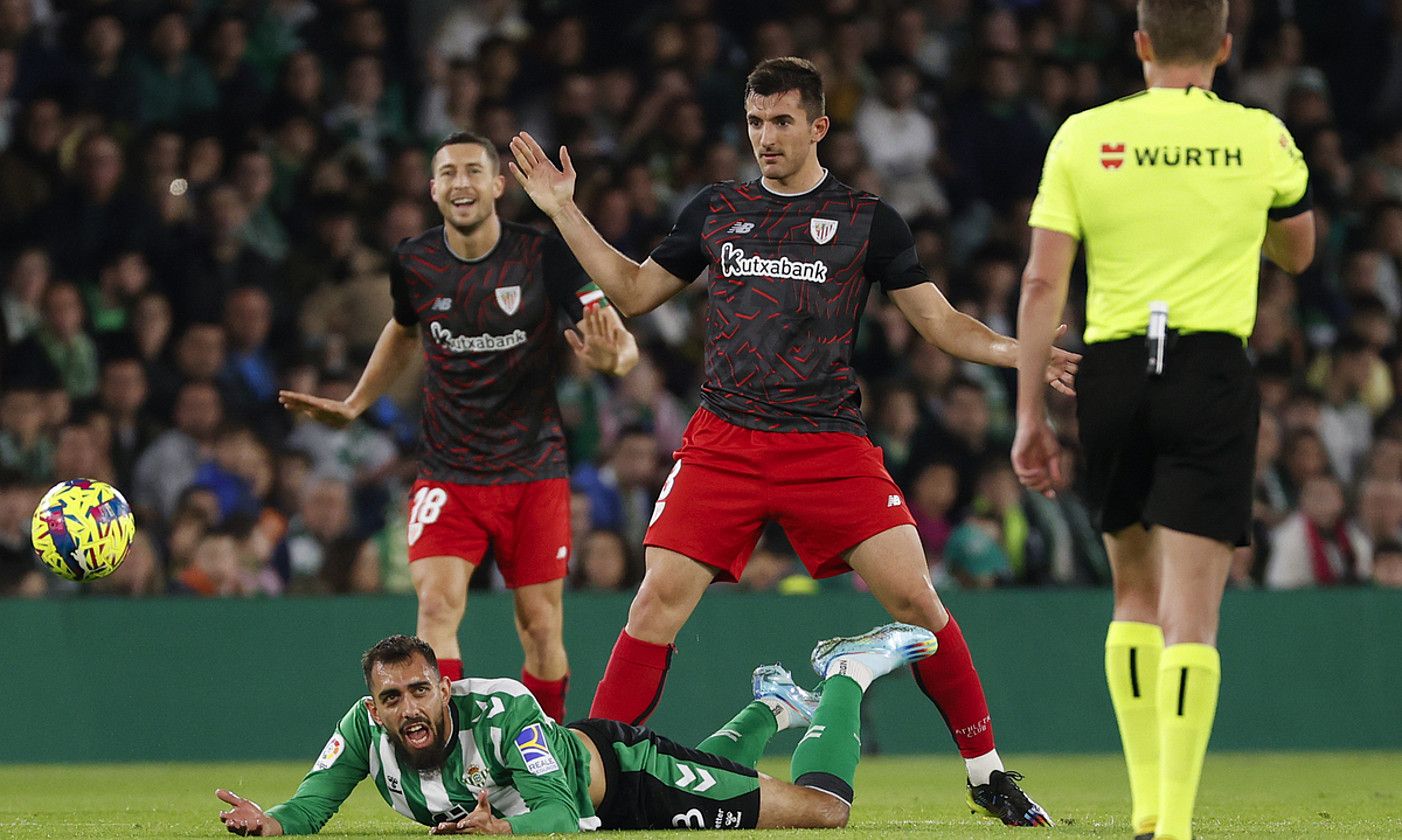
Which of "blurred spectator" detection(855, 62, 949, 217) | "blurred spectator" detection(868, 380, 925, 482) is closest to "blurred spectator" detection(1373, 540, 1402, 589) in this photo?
"blurred spectator" detection(868, 380, 925, 482)

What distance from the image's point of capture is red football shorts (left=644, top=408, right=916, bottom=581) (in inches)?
281

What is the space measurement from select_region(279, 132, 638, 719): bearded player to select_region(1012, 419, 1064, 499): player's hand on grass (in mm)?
3938

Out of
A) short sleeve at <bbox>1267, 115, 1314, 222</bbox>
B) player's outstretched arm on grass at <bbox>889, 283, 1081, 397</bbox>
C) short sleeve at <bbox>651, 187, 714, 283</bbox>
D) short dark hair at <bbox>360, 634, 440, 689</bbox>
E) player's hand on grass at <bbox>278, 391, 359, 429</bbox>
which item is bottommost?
short dark hair at <bbox>360, 634, 440, 689</bbox>

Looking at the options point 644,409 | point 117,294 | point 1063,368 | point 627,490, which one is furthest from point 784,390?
point 117,294

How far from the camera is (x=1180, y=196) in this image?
17.6 ft

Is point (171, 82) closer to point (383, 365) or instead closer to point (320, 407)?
point (383, 365)

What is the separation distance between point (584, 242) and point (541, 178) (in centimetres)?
27

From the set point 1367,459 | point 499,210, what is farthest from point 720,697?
point 1367,459

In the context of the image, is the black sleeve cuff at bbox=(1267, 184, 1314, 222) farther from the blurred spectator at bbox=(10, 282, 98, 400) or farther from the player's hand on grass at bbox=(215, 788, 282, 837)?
the blurred spectator at bbox=(10, 282, 98, 400)

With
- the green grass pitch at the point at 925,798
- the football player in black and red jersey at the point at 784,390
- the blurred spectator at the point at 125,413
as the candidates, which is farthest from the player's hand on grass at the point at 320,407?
the blurred spectator at the point at 125,413

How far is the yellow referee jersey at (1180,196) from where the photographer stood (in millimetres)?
5352

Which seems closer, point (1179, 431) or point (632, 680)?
point (1179, 431)

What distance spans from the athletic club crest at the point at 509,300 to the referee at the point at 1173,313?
4072mm

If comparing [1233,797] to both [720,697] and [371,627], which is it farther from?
[371,627]
